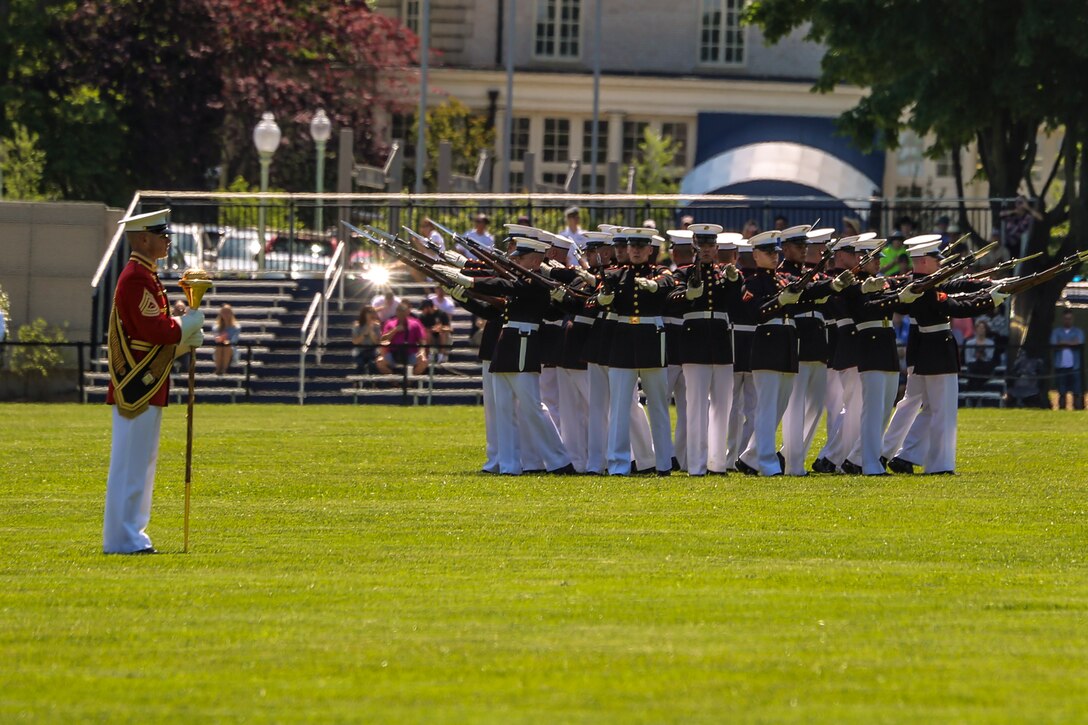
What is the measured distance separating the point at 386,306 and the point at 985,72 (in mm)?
9405

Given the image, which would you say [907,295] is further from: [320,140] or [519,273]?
[320,140]

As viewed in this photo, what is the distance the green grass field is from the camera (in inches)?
336

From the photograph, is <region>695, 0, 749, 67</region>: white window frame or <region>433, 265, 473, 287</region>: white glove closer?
<region>433, 265, 473, 287</region>: white glove

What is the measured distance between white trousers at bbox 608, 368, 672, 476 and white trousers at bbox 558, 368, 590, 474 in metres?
0.63

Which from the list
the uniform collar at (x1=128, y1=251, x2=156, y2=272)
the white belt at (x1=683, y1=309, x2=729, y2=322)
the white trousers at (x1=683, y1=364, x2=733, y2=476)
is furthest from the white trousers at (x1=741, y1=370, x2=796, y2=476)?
the uniform collar at (x1=128, y1=251, x2=156, y2=272)

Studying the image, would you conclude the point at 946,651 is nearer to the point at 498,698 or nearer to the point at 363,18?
the point at 498,698

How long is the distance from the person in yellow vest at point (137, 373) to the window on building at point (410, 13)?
42259 millimetres

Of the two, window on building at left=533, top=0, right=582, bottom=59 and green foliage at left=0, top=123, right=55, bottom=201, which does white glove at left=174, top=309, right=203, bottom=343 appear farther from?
window on building at left=533, top=0, right=582, bottom=59

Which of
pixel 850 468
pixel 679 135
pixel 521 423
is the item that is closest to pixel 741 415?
pixel 850 468

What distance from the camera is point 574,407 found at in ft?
61.3

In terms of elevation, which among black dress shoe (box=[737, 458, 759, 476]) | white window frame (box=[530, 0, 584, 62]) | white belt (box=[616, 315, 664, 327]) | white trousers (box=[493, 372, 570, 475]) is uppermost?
white window frame (box=[530, 0, 584, 62])

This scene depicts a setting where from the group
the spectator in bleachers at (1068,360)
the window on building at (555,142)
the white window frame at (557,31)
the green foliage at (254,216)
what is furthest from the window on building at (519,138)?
the spectator in bleachers at (1068,360)

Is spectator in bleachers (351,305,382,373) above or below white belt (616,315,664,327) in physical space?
below

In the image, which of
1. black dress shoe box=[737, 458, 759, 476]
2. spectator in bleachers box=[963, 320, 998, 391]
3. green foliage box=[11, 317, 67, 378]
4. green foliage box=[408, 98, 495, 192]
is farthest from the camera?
green foliage box=[408, 98, 495, 192]
